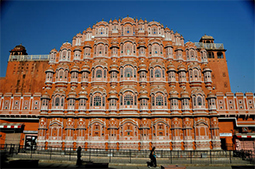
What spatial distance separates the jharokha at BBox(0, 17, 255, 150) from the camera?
114 ft

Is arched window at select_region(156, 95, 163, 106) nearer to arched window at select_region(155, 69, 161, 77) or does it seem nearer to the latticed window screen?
arched window at select_region(155, 69, 161, 77)

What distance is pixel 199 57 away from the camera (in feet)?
133

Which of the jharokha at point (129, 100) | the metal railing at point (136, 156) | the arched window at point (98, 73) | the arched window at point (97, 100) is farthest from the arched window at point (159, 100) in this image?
the arched window at point (98, 73)

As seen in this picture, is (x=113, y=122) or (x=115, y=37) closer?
(x=113, y=122)

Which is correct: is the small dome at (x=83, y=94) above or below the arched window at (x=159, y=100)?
above

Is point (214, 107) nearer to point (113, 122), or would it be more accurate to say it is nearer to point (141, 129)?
point (141, 129)

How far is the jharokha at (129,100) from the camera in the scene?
34.8 m

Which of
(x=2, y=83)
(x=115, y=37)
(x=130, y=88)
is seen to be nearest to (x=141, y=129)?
(x=130, y=88)

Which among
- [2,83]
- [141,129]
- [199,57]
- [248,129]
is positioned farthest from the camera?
[2,83]

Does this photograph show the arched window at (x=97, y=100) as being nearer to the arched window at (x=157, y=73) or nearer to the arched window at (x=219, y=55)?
the arched window at (x=157, y=73)

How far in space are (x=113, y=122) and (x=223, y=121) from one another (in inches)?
730

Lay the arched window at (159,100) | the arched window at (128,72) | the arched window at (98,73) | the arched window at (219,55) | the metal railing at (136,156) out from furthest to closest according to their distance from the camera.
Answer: the arched window at (219,55), the arched window at (98,73), the arched window at (128,72), the arched window at (159,100), the metal railing at (136,156)

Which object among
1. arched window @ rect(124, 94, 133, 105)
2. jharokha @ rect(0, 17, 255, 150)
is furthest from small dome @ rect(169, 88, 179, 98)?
arched window @ rect(124, 94, 133, 105)

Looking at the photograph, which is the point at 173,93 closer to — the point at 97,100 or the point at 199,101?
the point at 199,101
